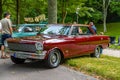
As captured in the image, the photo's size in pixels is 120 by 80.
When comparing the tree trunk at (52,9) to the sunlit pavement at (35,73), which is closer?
the sunlit pavement at (35,73)

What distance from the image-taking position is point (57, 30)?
11422mm

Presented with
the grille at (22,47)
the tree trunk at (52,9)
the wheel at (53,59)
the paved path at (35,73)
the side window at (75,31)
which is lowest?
the paved path at (35,73)

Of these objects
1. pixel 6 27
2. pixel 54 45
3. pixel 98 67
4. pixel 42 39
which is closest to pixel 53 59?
pixel 54 45

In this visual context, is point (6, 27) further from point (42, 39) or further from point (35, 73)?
point (35, 73)

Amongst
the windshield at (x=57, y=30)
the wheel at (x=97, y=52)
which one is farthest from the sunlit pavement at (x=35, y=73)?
the wheel at (x=97, y=52)

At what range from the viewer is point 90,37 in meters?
12.6

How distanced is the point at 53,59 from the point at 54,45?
463 mm

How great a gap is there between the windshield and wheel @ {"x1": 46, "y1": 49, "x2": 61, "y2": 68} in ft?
3.26

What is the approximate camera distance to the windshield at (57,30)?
37.1ft

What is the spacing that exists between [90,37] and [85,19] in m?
45.1

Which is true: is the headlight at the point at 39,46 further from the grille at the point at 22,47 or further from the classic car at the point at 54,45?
the grille at the point at 22,47

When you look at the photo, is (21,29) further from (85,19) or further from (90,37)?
(85,19)

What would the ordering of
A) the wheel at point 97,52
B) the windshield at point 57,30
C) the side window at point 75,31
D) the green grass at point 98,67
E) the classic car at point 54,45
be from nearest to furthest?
1. the green grass at point 98,67
2. the classic car at point 54,45
3. the windshield at point 57,30
4. the side window at point 75,31
5. the wheel at point 97,52

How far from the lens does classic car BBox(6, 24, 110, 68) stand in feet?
32.6
